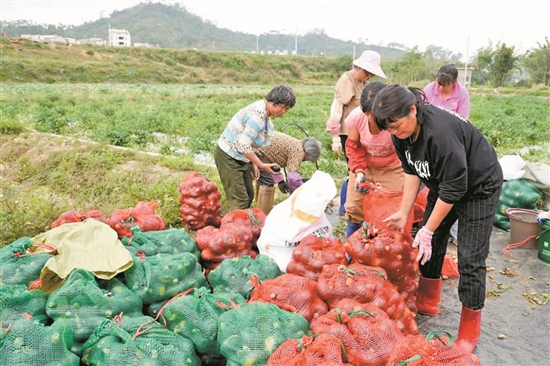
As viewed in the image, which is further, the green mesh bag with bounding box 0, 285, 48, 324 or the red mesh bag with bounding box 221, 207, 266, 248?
the red mesh bag with bounding box 221, 207, 266, 248

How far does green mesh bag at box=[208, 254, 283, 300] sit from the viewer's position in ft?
9.50

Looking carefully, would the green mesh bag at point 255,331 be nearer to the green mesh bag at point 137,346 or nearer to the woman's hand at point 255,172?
the green mesh bag at point 137,346

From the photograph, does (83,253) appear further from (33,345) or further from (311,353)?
(311,353)

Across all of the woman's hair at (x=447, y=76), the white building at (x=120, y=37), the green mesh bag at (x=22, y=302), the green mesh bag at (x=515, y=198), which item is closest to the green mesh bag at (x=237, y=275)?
the green mesh bag at (x=22, y=302)

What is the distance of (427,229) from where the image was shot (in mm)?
2562

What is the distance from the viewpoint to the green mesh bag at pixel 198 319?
7.76 ft

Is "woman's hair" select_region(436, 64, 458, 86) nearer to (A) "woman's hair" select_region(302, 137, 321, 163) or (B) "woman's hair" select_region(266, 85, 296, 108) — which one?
(A) "woman's hair" select_region(302, 137, 321, 163)

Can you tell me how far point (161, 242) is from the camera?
326cm

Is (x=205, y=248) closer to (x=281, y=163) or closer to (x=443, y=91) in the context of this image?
(x=281, y=163)

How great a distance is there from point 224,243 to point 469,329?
1.74 meters

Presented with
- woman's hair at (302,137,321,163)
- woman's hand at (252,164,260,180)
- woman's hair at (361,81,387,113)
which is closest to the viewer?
woman's hair at (361,81,387,113)

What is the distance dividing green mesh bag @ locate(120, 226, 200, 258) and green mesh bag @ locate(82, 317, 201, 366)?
892 millimetres

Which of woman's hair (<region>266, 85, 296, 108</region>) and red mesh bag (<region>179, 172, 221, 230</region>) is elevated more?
woman's hair (<region>266, 85, 296, 108</region>)

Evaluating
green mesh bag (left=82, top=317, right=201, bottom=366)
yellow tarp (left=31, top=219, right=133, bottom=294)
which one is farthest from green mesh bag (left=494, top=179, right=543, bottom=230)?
yellow tarp (left=31, top=219, right=133, bottom=294)
